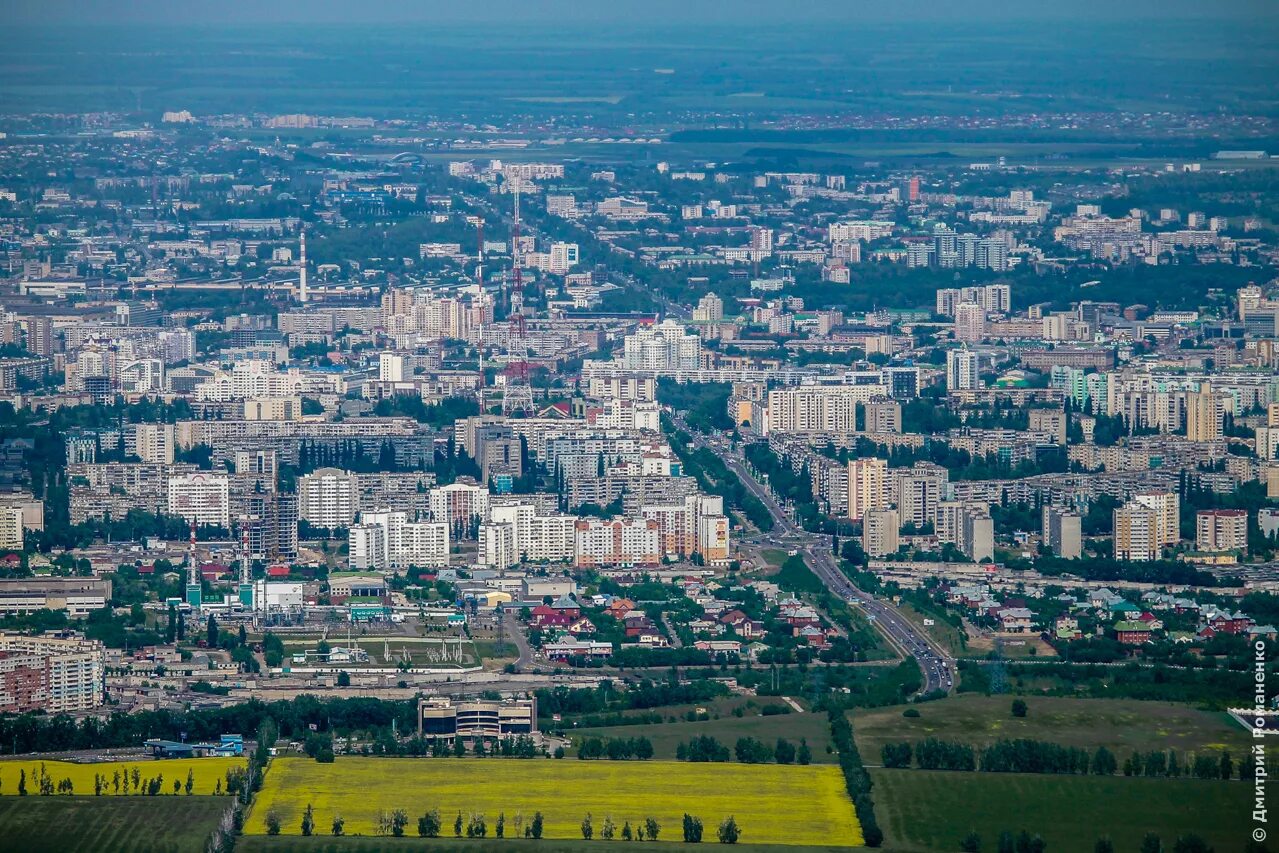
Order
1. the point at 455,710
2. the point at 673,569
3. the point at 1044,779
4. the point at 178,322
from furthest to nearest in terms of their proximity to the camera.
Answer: the point at 178,322, the point at 673,569, the point at 455,710, the point at 1044,779

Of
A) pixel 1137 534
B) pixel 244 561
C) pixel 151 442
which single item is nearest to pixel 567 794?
pixel 244 561

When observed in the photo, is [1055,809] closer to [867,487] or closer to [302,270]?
[867,487]

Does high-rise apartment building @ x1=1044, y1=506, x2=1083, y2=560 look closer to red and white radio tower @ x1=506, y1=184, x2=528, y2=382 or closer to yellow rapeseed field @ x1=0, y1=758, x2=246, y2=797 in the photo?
yellow rapeseed field @ x1=0, y1=758, x2=246, y2=797

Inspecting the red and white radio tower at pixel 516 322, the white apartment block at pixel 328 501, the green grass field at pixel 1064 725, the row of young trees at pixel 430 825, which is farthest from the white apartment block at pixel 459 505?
the row of young trees at pixel 430 825

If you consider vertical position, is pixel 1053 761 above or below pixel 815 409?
below

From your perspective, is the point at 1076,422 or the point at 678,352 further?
the point at 678,352

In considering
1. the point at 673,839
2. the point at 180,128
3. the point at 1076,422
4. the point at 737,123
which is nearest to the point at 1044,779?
the point at 673,839

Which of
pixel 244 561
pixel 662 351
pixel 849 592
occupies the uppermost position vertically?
pixel 662 351

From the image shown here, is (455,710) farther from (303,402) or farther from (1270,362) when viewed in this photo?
(1270,362)

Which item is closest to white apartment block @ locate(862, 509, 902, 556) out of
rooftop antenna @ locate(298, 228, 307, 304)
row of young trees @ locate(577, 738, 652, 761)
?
row of young trees @ locate(577, 738, 652, 761)
